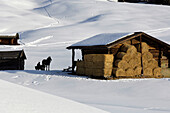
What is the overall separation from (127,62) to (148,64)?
5.77 ft

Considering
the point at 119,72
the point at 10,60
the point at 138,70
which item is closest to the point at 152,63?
the point at 138,70

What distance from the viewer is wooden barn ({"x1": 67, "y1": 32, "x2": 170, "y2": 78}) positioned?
18844 millimetres

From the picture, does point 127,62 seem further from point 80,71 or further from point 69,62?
point 69,62

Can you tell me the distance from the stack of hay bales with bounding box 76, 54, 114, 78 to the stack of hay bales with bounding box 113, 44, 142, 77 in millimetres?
376

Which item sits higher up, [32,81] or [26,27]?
[26,27]

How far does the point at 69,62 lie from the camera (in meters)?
32.4

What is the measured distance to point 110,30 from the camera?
56.1 metres

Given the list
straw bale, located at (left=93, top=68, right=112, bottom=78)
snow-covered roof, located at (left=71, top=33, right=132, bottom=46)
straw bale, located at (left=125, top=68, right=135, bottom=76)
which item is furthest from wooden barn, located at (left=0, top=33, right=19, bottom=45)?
straw bale, located at (left=125, top=68, right=135, bottom=76)

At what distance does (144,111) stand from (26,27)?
5806 cm

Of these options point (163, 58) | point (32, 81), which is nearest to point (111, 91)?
point (32, 81)

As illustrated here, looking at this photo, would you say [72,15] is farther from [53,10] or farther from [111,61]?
[111,61]

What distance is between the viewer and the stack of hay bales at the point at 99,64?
735 inches

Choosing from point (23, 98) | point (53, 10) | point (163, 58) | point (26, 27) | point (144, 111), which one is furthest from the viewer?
point (53, 10)

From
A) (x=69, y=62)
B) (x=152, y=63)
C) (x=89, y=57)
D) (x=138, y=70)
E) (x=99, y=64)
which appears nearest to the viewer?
(x=99, y=64)
